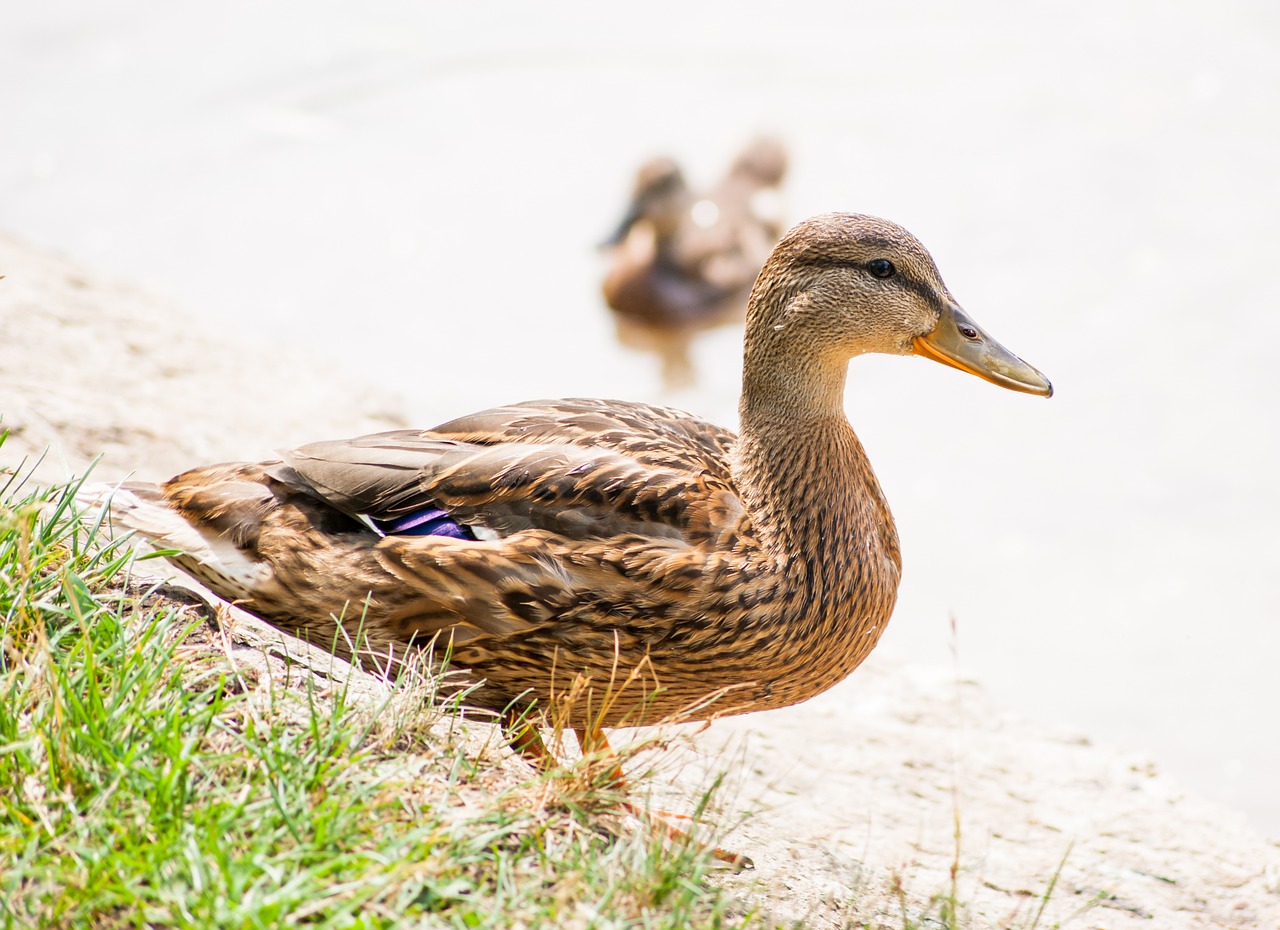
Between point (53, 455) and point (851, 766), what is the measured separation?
269cm

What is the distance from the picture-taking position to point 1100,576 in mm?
6762

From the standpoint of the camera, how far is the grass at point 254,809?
7.20 feet

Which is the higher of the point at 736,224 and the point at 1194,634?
the point at 736,224

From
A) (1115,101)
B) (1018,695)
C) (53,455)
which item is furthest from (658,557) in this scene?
(1115,101)

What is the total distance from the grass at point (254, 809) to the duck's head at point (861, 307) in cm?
145

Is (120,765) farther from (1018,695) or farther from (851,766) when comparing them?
(1018,695)

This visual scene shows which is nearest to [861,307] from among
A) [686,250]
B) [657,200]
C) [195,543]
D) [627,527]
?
[627,527]

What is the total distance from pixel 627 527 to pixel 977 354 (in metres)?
1.09

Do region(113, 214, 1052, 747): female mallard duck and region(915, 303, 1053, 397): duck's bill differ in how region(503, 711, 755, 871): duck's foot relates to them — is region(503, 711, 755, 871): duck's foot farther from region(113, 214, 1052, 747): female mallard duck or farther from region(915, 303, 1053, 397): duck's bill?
region(915, 303, 1053, 397): duck's bill

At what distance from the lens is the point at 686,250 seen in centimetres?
1014

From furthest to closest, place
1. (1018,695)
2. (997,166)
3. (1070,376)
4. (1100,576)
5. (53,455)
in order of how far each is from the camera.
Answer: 1. (997,166)
2. (1070,376)
3. (1100,576)
4. (1018,695)
5. (53,455)

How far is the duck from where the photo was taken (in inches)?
381

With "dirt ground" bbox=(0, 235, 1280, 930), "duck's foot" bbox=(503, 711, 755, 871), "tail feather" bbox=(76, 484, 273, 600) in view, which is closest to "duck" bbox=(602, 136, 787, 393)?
"dirt ground" bbox=(0, 235, 1280, 930)

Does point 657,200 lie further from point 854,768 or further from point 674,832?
point 674,832
